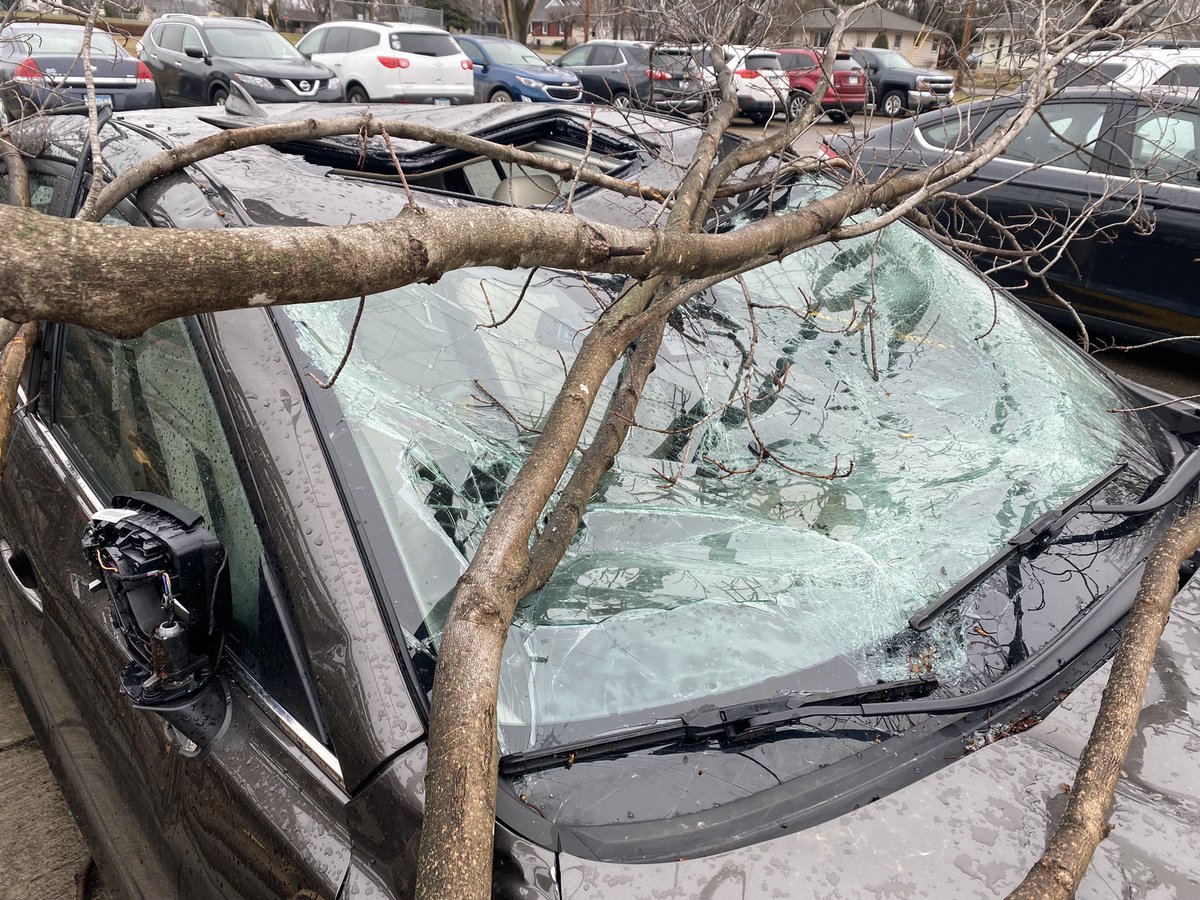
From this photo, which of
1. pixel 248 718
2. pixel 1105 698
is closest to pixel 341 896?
pixel 248 718

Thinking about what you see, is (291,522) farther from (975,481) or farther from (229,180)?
(975,481)

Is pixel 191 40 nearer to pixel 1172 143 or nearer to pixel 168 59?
pixel 168 59

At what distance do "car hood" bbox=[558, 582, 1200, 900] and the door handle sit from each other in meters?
1.43

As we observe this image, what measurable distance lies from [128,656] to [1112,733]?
1.55 meters

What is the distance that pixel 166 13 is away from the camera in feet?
43.2

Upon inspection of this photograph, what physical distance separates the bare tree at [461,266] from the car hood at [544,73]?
1319cm

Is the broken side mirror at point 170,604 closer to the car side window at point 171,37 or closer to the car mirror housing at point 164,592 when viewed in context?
the car mirror housing at point 164,592

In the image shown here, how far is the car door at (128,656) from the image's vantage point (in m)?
1.26

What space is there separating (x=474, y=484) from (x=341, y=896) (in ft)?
2.35

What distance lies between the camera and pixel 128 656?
59.1 inches

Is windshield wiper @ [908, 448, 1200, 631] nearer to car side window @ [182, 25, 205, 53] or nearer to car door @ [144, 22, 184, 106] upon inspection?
car side window @ [182, 25, 205, 53]

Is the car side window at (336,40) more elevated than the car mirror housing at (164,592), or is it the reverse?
the car side window at (336,40)

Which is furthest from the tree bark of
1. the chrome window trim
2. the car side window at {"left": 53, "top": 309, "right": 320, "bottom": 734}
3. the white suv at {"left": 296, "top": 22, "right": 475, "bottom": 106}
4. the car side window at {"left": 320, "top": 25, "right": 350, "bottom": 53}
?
the car side window at {"left": 320, "top": 25, "right": 350, "bottom": 53}

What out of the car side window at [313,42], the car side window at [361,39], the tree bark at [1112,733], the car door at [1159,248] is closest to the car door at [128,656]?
the tree bark at [1112,733]
